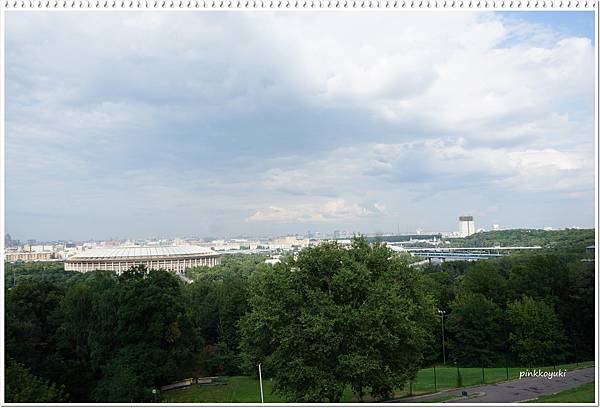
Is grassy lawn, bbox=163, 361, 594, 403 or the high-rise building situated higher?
the high-rise building

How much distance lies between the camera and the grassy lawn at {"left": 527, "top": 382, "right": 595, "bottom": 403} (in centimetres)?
378

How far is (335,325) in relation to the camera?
16.2 ft

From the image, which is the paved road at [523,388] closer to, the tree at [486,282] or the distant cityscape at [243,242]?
the distant cityscape at [243,242]

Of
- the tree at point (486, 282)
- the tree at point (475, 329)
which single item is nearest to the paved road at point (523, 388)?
the tree at point (475, 329)

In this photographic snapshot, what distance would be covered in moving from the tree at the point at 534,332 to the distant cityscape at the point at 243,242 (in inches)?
52.7

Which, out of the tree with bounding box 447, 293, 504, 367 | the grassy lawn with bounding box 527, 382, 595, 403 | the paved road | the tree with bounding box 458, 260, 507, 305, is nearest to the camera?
the grassy lawn with bounding box 527, 382, 595, 403

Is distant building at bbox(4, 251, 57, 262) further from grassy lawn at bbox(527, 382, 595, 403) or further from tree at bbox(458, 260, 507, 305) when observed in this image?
tree at bbox(458, 260, 507, 305)

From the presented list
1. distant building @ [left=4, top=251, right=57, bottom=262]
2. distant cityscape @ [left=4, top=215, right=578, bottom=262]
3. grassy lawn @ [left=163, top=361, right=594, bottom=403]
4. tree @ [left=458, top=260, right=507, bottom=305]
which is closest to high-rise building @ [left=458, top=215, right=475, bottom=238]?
distant cityscape @ [left=4, top=215, right=578, bottom=262]

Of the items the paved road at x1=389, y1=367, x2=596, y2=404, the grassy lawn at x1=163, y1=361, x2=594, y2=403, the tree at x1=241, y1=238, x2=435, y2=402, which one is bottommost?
the grassy lawn at x1=163, y1=361, x2=594, y2=403

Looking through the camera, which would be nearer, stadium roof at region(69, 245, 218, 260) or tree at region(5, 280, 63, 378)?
tree at region(5, 280, 63, 378)

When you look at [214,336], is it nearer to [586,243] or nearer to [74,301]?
[74,301]

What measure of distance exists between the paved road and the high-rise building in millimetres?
2306

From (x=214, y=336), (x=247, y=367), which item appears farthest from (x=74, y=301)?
(x=247, y=367)

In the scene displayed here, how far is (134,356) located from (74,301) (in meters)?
1.38
